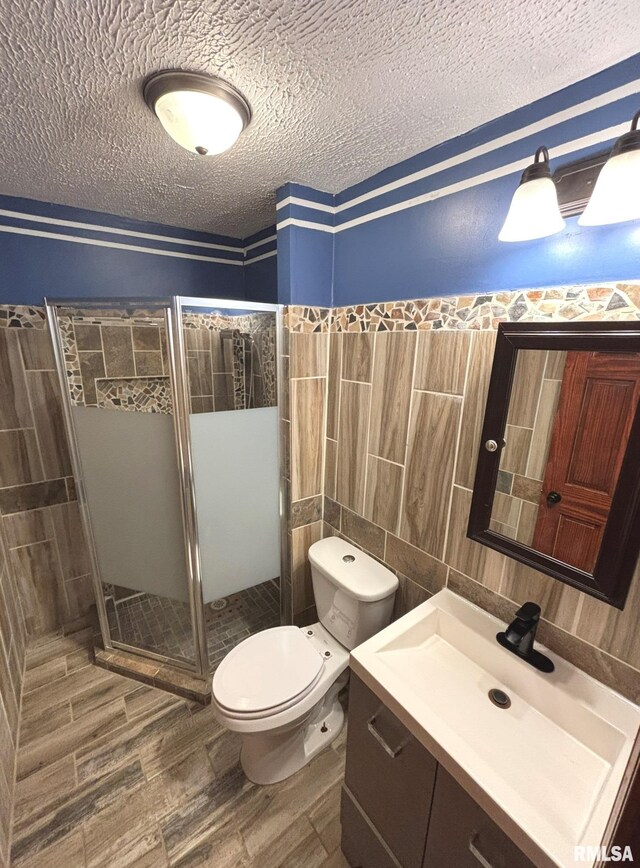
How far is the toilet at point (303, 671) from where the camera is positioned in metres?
1.21

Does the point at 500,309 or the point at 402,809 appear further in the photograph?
the point at 500,309

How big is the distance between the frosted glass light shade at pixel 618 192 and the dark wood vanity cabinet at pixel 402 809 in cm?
128

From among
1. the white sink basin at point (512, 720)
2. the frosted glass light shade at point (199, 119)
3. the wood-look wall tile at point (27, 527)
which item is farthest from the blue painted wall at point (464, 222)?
the wood-look wall tile at point (27, 527)

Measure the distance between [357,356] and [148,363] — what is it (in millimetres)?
997

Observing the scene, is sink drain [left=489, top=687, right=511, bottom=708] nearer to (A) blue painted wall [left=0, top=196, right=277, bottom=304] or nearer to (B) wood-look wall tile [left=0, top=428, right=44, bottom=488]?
(A) blue painted wall [left=0, top=196, right=277, bottom=304]

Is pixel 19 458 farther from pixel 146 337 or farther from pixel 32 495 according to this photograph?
pixel 146 337

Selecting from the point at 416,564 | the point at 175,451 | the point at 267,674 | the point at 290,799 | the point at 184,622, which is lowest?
the point at 290,799

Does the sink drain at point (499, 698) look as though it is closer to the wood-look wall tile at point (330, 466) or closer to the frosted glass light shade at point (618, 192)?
the wood-look wall tile at point (330, 466)

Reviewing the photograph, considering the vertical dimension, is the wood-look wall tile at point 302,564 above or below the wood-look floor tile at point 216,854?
above

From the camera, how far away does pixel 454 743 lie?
774mm

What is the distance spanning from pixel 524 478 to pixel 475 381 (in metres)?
0.33

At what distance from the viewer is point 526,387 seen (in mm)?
975

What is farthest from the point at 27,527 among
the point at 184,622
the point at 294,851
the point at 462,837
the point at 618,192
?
the point at 618,192

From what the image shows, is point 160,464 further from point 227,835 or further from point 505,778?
A: point 505,778
